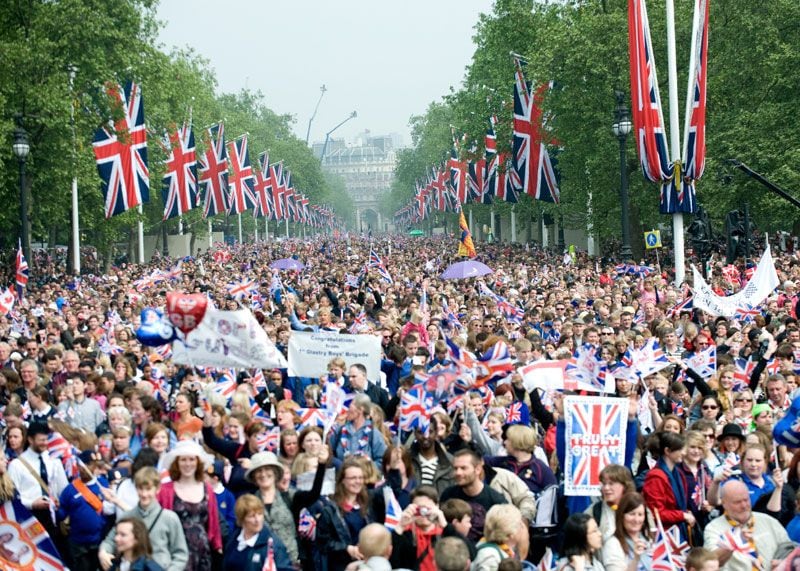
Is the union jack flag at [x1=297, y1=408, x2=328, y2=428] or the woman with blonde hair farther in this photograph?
the union jack flag at [x1=297, y1=408, x2=328, y2=428]

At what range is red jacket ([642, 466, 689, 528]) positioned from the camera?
810 cm

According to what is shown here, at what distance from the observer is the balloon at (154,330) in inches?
451

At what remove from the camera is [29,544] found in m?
8.48

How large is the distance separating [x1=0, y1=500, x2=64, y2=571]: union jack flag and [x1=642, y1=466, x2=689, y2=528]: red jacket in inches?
149

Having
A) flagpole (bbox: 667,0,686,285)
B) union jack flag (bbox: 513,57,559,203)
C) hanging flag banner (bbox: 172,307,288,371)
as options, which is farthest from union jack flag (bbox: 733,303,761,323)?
union jack flag (bbox: 513,57,559,203)

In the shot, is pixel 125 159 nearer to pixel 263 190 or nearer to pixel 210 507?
pixel 210 507

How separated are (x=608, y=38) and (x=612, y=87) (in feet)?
5.07

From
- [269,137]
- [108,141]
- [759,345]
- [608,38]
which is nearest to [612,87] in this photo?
[608,38]

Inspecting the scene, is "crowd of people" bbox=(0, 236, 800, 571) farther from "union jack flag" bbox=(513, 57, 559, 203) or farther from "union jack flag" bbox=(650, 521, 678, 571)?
"union jack flag" bbox=(513, 57, 559, 203)

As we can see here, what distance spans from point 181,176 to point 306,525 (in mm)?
41850

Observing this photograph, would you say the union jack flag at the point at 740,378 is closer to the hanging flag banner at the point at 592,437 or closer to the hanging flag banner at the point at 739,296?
the hanging flag banner at the point at 592,437

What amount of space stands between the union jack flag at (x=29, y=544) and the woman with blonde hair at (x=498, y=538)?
122 inches

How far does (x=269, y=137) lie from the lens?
117375 millimetres

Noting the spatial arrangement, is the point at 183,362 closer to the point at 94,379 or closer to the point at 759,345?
the point at 94,379
